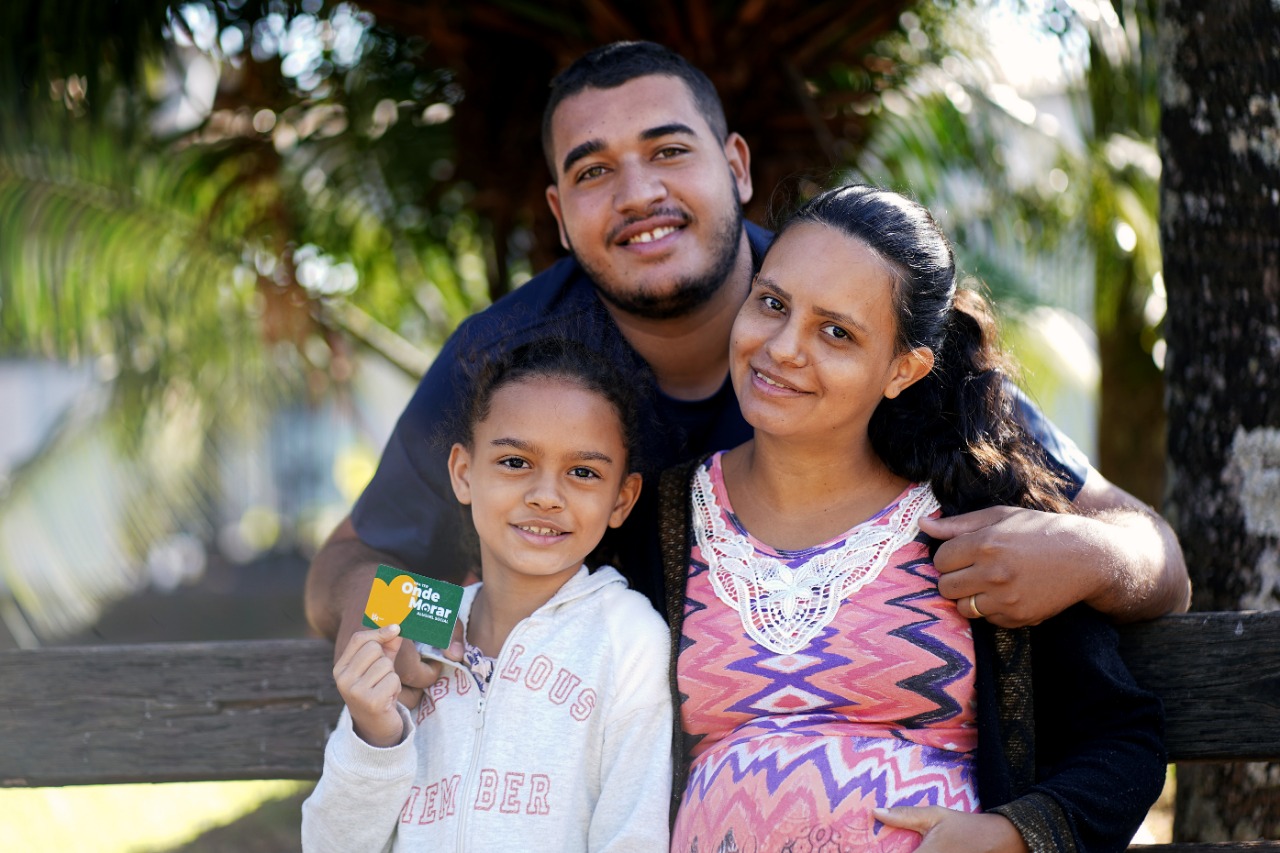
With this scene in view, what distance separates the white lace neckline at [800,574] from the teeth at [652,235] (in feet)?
3.15

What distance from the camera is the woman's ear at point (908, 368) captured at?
2.35 meters

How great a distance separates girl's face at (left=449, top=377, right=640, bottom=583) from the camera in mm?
2330

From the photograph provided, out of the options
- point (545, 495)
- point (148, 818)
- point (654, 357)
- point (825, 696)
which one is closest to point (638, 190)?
point (654, 357)

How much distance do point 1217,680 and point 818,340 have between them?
1057mm

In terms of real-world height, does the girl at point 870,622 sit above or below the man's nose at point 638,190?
below

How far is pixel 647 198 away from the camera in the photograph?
121 inches

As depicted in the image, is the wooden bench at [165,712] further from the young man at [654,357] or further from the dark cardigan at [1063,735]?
the dark cardigan at [1063,735]

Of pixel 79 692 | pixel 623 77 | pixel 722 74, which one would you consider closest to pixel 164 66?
pixel 722 74

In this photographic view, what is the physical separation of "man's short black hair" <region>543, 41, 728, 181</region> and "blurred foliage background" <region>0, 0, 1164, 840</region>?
98cm

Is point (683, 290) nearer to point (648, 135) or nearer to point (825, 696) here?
point (648, 135)

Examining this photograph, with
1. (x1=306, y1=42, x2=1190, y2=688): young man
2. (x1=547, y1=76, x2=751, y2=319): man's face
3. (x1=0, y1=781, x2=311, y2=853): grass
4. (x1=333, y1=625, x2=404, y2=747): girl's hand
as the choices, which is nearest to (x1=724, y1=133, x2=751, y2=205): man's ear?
(x1=306, y1=42, x2=1190, y2=688): young man

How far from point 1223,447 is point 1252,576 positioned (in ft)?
0.98

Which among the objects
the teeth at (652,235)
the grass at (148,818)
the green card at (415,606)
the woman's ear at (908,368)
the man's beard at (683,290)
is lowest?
the grass at (148,818)

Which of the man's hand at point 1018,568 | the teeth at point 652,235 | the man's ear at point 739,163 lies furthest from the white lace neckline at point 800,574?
the man's ear at point 739,163
